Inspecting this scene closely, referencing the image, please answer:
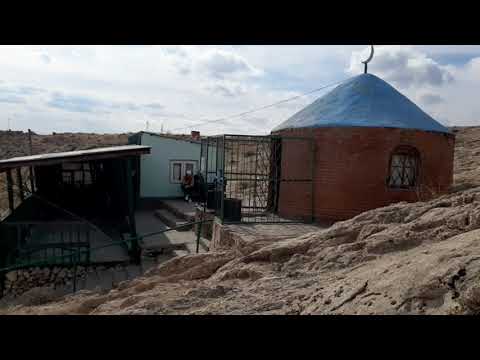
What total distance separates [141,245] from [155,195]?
25.3 ft

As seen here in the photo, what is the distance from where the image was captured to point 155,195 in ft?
63.5

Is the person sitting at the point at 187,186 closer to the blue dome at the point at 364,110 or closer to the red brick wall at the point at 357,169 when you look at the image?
the blue dome at the point at 364,110

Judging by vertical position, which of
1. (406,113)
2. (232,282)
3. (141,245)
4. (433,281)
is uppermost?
(406,113)

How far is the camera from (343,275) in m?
4.30

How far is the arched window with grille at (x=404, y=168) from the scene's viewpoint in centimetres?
1056

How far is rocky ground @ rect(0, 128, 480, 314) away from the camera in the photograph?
2941mm

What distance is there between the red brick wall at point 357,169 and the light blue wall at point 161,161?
974cm

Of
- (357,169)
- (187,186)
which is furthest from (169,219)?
(357,169)

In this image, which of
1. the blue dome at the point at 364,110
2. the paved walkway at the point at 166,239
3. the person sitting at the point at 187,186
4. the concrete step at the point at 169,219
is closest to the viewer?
the blue dome at the point at 364,110

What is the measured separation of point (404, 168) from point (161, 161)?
39.6 ft

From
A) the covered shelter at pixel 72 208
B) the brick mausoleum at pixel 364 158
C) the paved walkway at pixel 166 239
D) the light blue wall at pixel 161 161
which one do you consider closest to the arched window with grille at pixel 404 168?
the brick mausoleum at pixel 364 158

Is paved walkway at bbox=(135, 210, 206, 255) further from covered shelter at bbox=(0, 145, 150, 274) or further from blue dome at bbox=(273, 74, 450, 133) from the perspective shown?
blue dome at bbox=(273, 74, 450, 133)
